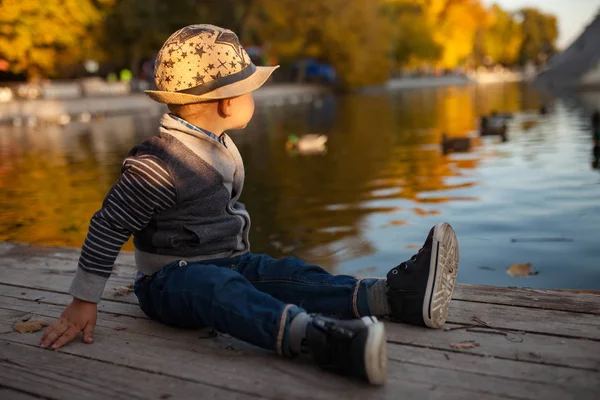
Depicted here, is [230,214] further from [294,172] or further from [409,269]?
[294,172]

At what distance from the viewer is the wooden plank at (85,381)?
2.30m

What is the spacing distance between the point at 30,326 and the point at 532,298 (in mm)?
2145

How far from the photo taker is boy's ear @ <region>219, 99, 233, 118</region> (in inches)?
119

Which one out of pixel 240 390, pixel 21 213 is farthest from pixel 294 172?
pixel 240 390

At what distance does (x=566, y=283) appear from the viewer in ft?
15.1

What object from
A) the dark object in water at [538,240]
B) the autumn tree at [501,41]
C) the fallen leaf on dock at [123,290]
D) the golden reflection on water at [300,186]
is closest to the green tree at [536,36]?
the autumn tree at [501,41]

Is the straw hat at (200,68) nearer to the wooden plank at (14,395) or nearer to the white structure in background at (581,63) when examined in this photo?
the wooden plank at (14,395)

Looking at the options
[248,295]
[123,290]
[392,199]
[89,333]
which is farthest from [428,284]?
[392,199]

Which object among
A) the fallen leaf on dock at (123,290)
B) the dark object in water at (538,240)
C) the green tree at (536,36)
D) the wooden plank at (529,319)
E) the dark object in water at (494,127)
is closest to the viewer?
the wooden plank at (529,319)

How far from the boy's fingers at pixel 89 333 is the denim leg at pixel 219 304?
268 mm

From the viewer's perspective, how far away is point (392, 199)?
25.5 ft

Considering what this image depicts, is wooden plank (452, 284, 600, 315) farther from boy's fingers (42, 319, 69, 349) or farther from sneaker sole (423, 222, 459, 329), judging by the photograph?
boy's fingers (42, 319, 69, 349)

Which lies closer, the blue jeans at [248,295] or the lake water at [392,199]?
the blue jeans at [248,295]

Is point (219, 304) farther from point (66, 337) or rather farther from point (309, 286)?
point (66, 337)
